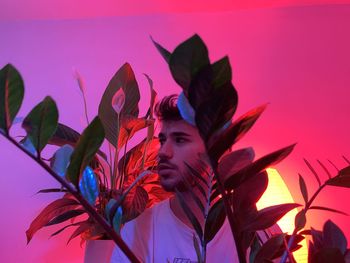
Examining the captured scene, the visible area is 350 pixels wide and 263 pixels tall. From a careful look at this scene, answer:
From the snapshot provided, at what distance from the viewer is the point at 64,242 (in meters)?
1.55

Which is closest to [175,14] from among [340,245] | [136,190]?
[136,190]

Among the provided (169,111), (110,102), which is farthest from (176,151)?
(110,102)

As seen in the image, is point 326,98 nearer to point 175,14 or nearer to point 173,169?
point 175,14

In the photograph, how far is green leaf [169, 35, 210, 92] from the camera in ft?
1.21

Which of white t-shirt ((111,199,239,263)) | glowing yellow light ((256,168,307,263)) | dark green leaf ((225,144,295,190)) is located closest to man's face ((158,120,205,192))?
white t-shirt ((111,199,239,263))

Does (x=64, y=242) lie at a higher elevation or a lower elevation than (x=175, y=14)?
lower

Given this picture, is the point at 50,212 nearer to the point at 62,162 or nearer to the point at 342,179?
the point at 62,162

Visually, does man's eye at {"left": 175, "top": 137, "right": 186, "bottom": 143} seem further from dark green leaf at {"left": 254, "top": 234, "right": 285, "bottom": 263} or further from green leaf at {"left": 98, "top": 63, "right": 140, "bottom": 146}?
dark green leaf at {"left": 254, "top": 234, "right": 285, "bottom": 263}

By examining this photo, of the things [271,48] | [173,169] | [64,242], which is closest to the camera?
[173,169]

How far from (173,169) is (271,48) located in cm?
95

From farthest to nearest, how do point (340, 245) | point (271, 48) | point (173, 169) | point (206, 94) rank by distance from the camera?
1. point (271, 48)
2. point (173, 169)
3. point (340, 245)
4. point (206, 94)

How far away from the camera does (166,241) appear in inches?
40.4

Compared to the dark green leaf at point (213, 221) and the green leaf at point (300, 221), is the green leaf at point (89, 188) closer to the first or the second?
the dark green leaf at point (213, 221)

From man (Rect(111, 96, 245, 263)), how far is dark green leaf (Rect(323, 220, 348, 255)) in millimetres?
406
